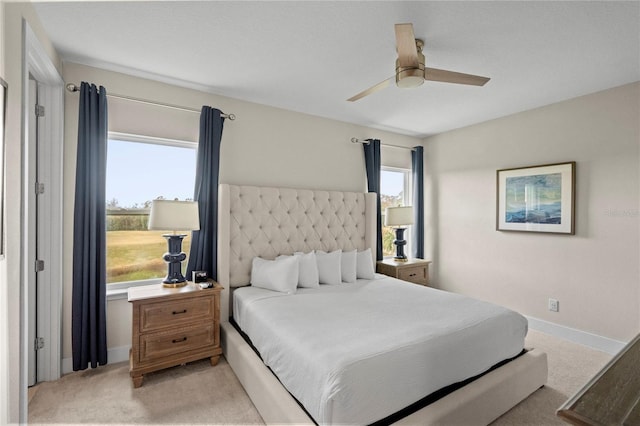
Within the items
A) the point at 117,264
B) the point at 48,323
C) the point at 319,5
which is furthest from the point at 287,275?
the point at 319,5

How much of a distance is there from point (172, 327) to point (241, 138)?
77.4 inches

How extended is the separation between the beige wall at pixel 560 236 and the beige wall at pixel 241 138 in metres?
1.24

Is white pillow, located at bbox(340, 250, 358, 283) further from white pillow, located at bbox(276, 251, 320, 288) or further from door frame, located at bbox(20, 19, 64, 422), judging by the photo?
door frame, located at bbox(20, 19, 64, 422)

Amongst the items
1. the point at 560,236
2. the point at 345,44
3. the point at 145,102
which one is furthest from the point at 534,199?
the point at 145,102

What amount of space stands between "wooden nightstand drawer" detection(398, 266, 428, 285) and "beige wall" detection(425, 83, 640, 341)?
0.64 meters

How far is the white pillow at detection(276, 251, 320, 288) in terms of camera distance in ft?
9.93

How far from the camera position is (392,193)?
4.76 meters

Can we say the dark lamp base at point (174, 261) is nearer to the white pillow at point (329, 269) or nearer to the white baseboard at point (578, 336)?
the white pillow at point (329, 269)

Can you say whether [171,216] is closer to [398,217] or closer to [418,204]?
[398,217]

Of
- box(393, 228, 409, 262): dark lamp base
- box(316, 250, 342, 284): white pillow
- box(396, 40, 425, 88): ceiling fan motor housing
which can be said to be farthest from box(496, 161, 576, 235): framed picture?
box(396, 40, 425, 88): ceiling fan motor housing

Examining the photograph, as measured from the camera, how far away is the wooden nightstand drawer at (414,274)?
394 cm

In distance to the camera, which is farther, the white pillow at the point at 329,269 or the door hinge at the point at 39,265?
the white pillow at the point at 329,269

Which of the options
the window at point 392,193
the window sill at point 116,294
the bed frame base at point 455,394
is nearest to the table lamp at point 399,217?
the window at point 392,193

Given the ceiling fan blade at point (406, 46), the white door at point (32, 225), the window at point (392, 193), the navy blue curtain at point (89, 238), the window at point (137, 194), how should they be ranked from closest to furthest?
the ceiling fan blade at point (406, 46) → the white door at point (32, 225) → the navy blue curtain at point (89, 238) → the window at point (137, 194) → the window at point (392, 193)
